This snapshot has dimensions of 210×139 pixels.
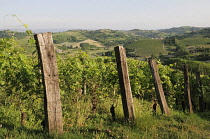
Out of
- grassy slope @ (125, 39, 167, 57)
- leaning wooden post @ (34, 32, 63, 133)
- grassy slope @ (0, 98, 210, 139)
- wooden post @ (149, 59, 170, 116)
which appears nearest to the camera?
leaning wooden post @ (34, 32, 63, 133)

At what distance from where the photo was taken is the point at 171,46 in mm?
174625

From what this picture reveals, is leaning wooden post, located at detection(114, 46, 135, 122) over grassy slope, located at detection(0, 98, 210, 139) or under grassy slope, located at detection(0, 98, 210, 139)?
over

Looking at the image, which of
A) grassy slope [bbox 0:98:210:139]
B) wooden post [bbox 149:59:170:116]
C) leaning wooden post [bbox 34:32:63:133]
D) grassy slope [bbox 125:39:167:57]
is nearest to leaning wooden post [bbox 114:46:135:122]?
grassy slope [bbox 0:98:210:139]

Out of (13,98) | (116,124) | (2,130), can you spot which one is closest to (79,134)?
(116,124)

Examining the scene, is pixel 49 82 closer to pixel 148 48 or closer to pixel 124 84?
pixel 124 84

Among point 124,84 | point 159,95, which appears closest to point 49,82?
point 124,84

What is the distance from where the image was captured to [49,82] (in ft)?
12.1

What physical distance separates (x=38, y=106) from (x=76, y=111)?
105 centimetres

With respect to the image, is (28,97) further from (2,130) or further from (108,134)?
(108,134)

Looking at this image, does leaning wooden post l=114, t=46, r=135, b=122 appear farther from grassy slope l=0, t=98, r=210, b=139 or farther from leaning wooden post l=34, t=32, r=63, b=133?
leaning wooden post l=34, t=32, r=63, b=133

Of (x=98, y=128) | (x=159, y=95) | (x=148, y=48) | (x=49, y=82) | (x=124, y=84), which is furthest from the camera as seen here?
(x=148, y=48)

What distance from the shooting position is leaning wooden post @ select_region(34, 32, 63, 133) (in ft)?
12.0

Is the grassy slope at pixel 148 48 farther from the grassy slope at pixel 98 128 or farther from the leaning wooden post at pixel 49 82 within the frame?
the leaning wooden post at pixel 49 82

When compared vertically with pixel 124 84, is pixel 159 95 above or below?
below
